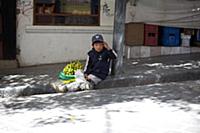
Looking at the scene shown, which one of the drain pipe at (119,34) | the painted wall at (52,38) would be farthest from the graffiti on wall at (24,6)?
the drain pipe at (119,34)

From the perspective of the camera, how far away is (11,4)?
10906mm

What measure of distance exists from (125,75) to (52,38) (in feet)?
8.98

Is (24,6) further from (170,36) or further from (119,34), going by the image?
(170,36)

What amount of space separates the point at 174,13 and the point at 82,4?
2702 millimetres

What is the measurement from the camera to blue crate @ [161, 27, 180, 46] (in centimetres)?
1307

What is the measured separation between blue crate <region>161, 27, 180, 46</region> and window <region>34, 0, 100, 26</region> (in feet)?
6.72

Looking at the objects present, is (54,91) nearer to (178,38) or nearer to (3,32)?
(3,32)

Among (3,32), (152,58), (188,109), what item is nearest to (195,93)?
(188,109)

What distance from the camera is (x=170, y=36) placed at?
13117 millimetres

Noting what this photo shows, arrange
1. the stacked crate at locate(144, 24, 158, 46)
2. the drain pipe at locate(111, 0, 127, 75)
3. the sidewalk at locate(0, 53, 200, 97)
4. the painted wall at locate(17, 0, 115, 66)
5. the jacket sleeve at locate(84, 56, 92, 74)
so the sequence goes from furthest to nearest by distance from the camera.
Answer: the stacked crate at locate(144, 24, 158, 46), the painted wall at locate(17, 0, 115, 66), the drain pipe at locate(111, 0, 127, 75), the jacket sleeve at locate(84, 56, 92, 74), the sidewalk at locate(0, 53, 200, 97)

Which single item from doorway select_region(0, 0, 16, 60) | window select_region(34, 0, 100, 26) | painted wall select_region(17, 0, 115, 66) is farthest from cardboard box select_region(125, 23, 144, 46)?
doorway select_region(0, 0, 16, 60)

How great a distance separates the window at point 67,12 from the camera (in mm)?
11562

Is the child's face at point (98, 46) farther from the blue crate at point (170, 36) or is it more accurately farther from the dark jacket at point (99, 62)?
the blue crate at point (170, 36)

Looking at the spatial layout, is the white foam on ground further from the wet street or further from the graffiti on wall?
the graffiti on wall
